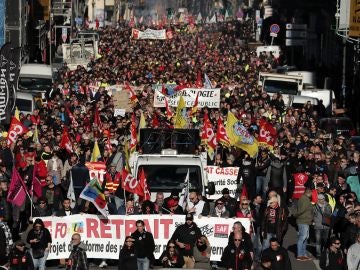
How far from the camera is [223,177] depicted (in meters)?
27.8

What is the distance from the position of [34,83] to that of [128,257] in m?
30.5

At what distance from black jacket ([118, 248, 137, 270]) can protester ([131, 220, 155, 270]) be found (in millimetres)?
412

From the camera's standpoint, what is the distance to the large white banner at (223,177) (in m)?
27.7

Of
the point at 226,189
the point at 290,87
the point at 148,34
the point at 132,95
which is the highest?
the point at 226,189

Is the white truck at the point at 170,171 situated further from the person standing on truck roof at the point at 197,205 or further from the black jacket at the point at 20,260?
the black jacket at the point at 20,260

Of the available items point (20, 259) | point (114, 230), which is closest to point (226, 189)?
point (114, 230)

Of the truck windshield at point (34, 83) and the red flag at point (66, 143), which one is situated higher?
the red flag at point (66, 143)

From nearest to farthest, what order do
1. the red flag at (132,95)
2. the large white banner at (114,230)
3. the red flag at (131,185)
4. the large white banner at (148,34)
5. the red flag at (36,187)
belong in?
the large white banner at (114,230) → the red flag at (131,185) → the red flag at (36,187) → the red flag at (132,95) → the large white banner at (148,34)

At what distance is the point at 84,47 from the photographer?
66188 millimetres

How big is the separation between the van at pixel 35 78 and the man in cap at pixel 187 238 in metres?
28.2

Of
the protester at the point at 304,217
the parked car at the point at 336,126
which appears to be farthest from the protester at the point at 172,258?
the parked car at the point at 336,126

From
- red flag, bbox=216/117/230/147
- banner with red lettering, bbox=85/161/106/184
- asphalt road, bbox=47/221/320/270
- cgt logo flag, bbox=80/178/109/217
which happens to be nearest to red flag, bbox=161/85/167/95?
red flag, bbox=216/117/230/147

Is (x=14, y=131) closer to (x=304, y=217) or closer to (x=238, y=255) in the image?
(x=304, y=217)

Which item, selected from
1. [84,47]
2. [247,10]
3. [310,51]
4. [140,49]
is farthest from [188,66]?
[247,10]
